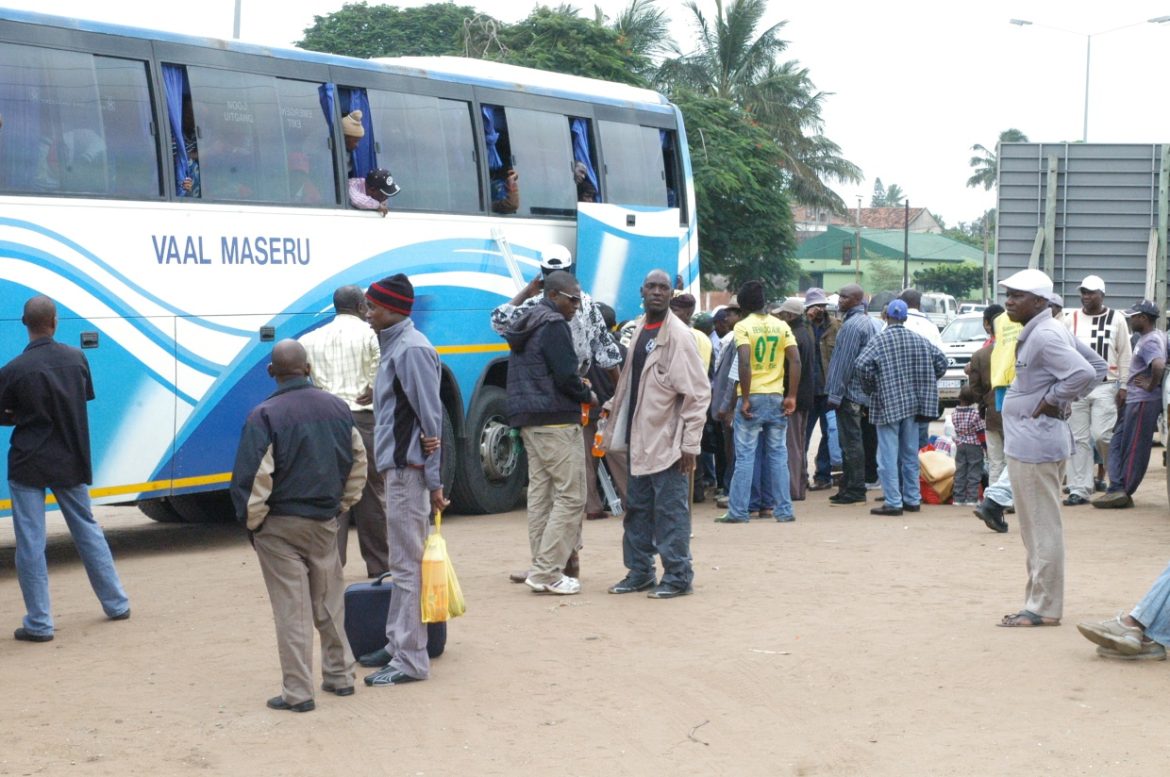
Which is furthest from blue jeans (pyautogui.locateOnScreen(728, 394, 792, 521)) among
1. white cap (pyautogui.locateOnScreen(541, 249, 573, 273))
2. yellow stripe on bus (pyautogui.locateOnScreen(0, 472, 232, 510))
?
yellow stripe on bus (pyautogui.locateOnScreen(0, 472, 232, 510))

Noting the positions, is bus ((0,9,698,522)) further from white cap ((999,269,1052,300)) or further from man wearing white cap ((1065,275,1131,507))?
white cap ((999,269,1052,300))

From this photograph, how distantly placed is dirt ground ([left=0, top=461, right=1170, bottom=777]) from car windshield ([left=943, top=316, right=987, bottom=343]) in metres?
21.6

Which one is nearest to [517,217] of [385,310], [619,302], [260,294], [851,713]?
[619,302]

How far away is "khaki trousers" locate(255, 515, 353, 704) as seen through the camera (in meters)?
6.51

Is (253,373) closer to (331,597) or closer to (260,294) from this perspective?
(260,294)

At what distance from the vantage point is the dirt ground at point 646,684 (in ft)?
19.5

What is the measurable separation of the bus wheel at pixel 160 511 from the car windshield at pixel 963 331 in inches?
823

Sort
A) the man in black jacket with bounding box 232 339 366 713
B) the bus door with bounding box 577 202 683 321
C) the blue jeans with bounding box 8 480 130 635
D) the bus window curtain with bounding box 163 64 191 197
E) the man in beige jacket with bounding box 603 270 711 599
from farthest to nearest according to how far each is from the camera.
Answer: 1. the bus door with bounding box 577 202 683 321
2. the bus window curtain with bounding box 163 64 191 197
3. the man in beige jacket with bounding box 603 270 711 599
4. the blue jeans with bounding box 8 480 130 635
5. the man in black jacket with bounding box 232 339 366 713

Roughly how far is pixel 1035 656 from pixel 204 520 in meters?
8.50

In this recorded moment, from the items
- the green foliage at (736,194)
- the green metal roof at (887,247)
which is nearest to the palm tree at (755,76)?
the green foliage at (736,194)

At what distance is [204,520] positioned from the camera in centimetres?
1391

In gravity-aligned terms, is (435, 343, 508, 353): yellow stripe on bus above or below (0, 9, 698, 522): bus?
below

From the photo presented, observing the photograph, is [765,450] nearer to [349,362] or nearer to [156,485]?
[349,362]

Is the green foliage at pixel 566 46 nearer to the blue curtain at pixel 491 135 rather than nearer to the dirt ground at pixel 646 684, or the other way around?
the blue curtain at pixel 491 135
